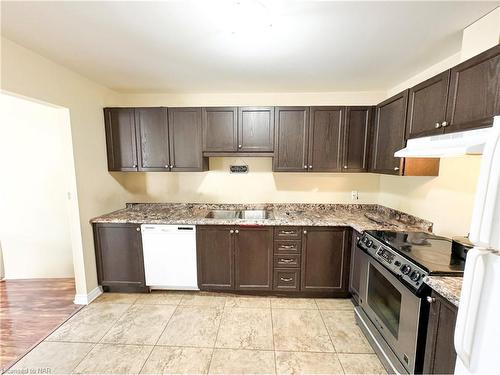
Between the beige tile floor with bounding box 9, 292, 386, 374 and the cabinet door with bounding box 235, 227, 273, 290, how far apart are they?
0.20 metres

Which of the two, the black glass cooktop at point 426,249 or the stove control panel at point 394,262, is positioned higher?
the black glass cooktop at point 426,249

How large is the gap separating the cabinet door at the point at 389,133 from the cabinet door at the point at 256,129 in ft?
4.04

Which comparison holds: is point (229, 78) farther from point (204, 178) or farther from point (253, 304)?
point (253, 304)

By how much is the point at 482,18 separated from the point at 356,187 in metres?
1.95

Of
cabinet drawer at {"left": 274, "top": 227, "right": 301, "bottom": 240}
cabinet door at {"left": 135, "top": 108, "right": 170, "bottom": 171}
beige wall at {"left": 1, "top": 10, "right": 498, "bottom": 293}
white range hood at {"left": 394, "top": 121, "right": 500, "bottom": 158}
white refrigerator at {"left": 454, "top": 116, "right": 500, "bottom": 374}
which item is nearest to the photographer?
white refrigerator at {"left": 454, "top": 116, "right": 500, "bottom": 374}

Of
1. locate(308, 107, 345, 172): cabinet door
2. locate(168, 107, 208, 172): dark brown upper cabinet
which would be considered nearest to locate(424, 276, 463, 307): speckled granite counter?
locate(308, 107, 345, 172): cabinet door

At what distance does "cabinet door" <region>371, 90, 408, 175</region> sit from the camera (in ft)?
6.88

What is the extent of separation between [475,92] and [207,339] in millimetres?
2746

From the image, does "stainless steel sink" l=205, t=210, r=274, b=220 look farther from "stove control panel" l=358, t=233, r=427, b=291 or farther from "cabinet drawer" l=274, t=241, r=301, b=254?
"stove control panel" l=358, t=233, r=427, b=291

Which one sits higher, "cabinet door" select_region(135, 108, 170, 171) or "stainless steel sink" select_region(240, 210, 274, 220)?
"cabinet door" select_region(135, 108, 170, 171)

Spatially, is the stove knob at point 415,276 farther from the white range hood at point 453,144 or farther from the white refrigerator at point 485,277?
the white range hood at point 453,144

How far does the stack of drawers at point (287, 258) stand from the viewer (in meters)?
2.49

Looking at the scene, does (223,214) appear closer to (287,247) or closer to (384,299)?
(287,247)

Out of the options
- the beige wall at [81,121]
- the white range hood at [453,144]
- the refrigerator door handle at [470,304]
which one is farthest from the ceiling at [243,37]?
the refrigerator door handle at [470,304]
